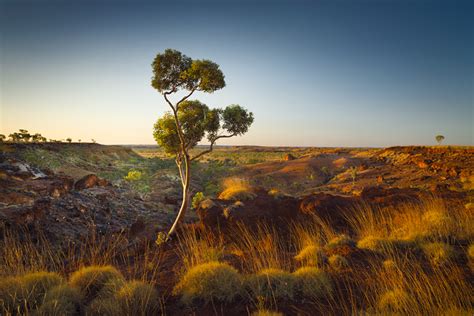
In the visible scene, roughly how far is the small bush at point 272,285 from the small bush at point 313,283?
0.17 meters

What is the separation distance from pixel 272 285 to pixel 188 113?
364 inches

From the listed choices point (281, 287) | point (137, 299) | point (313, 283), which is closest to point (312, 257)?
point (313, 283)

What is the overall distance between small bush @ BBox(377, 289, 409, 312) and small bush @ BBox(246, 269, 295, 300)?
1460mm

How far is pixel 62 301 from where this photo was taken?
168 inches

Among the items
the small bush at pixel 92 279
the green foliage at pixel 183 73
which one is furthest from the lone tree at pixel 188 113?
the small bush at pixel 92 279

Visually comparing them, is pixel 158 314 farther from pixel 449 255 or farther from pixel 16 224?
pixel 16 224

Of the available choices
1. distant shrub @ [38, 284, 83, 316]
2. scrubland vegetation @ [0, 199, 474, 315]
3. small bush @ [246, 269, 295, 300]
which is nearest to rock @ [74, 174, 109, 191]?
scrubland vegetation @ [0, 199, 474, 315]

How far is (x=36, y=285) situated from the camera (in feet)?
15.4

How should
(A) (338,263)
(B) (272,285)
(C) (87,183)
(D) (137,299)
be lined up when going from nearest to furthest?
1. (D) (137,299)
2. (B) (272,285)
3. (A) (338,263)
4. (C) (87,183)

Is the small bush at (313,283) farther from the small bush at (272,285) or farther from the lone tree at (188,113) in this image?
the lone tree at (188,113)

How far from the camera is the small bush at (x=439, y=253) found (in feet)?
18.1

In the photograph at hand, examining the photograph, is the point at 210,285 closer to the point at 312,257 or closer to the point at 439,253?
the point at 312,257

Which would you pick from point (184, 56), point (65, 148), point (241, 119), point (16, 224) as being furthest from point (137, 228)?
point (65, 148)

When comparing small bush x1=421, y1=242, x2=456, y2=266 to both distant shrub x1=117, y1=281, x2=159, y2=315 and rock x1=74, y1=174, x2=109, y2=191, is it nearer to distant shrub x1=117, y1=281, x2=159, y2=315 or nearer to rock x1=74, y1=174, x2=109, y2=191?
distant shrub x1=117, y1=281, x2=159, y2=315
